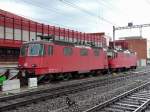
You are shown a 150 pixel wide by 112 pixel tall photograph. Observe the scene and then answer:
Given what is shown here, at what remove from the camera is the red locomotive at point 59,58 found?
21750mm

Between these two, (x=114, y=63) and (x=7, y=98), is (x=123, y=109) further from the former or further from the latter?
(x=114, y=63)

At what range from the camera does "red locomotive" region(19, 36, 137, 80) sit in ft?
71.4

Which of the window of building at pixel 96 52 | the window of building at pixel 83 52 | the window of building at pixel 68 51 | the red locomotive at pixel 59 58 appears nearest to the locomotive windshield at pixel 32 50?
the red locomotive at pixel 59 58

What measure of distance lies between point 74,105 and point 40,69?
9.63 m

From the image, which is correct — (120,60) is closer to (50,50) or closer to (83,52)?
(83,52)

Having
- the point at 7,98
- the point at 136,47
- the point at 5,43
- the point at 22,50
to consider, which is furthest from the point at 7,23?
the point at 136,47

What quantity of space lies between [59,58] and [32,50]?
2.37 m

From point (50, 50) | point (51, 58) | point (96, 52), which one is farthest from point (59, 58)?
point (96, 52)

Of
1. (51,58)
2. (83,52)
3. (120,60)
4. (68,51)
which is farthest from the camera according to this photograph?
(120,60)

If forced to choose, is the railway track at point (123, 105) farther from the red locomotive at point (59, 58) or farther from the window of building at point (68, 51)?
the window of building at point (68, 51)

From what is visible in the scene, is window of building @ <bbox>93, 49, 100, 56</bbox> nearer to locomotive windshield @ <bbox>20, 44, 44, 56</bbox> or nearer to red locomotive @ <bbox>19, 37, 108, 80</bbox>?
red locomotive @ <bbox>19, 37, 108, 80</bbox>

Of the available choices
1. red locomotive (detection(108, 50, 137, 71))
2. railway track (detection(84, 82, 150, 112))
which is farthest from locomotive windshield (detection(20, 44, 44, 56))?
red locomotive (detection(108, 50, 137, 71))

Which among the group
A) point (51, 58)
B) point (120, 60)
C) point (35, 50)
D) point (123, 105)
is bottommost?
point (123, 105)

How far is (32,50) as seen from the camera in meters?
22.2
